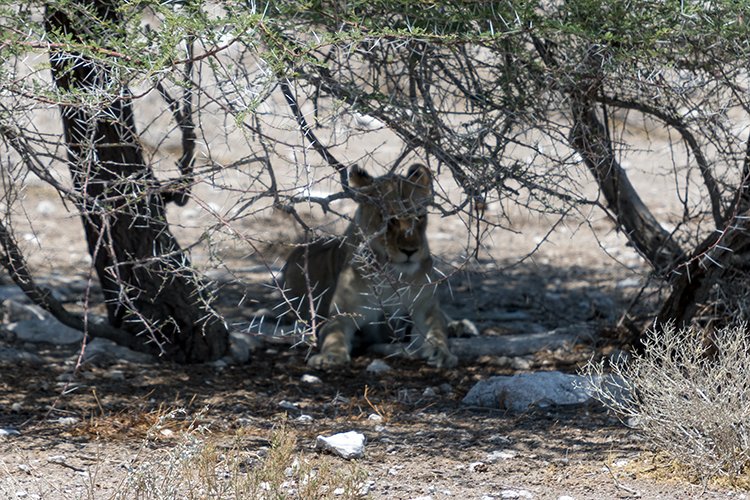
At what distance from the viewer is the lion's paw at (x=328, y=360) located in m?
7.02

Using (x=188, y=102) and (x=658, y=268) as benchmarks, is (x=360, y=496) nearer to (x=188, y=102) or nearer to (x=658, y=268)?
(x=188, y=102)

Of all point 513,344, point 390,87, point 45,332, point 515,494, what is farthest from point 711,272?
point 45,332

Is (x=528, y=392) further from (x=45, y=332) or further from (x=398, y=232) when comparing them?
(x=45, y=332)

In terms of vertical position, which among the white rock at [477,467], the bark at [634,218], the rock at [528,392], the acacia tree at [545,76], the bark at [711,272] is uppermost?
the acacia tree at [545,76]

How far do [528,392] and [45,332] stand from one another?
3286 millimetres

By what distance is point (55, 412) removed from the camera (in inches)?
220

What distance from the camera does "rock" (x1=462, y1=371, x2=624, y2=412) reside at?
589 cm

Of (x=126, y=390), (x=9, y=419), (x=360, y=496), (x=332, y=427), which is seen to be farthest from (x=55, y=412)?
(x=360, y=496)

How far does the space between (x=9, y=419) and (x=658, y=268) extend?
3704mm

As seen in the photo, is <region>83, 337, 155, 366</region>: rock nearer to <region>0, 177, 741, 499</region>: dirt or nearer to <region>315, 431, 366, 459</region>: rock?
<region>0, 177, 741, 499</region>: dirt

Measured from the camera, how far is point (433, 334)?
7273 millimetres

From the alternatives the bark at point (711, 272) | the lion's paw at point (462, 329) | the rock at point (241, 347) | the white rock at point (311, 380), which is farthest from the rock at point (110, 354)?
the bark at point (711, 272)

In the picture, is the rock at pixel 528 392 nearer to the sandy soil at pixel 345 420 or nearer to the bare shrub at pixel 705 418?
the sandy soil at pixel 345 420

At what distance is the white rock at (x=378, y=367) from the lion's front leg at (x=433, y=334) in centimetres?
26
